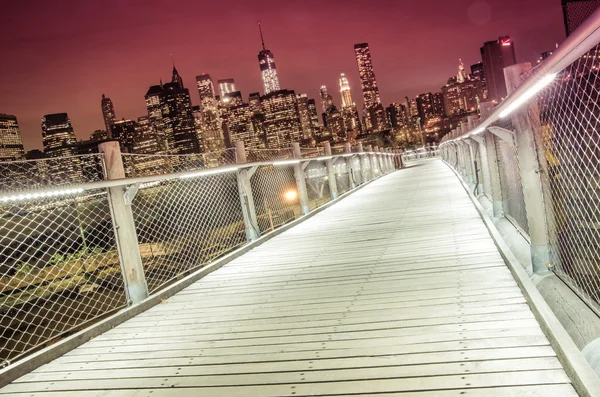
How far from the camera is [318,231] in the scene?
7621 millimetres

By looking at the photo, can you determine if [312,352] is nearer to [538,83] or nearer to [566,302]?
[566,302]

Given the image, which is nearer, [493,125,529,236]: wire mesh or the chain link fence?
the chain link fence

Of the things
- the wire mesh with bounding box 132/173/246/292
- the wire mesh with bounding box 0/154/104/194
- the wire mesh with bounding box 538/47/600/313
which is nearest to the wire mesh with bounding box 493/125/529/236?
the wire mesh with bounding box 538/47/600/313

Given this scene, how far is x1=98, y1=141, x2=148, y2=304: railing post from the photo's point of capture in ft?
14.4

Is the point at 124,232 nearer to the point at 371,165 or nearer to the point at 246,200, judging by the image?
the point at 246,200

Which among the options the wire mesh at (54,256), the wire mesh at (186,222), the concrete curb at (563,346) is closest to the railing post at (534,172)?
the concrete curb at (563,346)

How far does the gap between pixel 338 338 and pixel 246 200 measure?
4.63m

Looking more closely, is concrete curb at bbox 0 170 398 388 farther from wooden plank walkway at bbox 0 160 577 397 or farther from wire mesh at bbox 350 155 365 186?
wire mesh at bbox 350 155 365 186

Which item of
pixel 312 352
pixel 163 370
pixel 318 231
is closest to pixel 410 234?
pixel 318 231

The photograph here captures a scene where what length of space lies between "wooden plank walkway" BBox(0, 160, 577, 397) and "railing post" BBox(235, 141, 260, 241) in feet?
6.50

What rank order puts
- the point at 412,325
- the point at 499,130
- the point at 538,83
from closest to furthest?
the point at 538,83 < the point at 412,325 < the point at 499,130

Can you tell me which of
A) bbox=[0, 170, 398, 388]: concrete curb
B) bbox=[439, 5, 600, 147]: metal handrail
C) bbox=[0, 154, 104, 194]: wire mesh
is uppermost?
bbox=[0, 154, 104, 194]: wire mesh

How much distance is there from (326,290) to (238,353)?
1355mm

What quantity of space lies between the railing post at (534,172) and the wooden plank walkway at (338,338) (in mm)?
365
